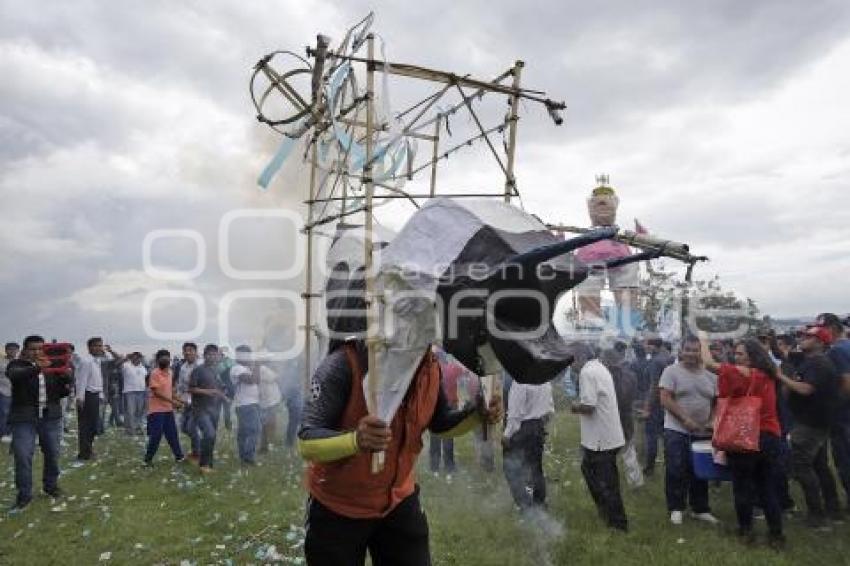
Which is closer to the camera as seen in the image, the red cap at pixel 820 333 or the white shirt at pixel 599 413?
the white shirt at pixel 599 413

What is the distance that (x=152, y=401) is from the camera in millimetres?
11484

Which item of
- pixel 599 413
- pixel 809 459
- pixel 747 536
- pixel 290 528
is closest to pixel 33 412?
pixel 290 528

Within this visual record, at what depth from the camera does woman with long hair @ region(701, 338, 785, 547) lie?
677cm

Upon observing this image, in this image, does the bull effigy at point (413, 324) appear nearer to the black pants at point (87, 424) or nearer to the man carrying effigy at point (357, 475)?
the man carrying effigy at point (357, 475)

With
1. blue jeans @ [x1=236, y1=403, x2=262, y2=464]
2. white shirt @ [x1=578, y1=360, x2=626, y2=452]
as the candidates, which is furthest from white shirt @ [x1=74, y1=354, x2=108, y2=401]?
white shirt @ [x1=578, y1=360, x2=626, y2=452]

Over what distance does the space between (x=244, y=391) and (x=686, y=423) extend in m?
7.43

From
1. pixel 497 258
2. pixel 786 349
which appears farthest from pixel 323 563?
pixel 786 349

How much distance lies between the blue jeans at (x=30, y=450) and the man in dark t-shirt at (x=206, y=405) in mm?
2285

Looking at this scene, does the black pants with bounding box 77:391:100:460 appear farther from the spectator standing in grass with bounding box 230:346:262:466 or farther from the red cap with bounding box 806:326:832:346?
the red cap with bounding box 806:326:832:346

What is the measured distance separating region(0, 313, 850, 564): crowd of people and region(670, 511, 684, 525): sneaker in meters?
0.03

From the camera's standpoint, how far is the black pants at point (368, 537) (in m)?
3.65

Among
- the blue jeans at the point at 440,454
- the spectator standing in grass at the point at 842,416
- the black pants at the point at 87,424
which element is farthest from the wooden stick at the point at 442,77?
the black pants at the point at 87,424

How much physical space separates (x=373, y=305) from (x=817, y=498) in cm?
662

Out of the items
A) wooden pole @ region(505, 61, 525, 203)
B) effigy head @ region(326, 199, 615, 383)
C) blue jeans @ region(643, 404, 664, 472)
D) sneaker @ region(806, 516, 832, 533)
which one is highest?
wooden pole @ region(505, 61, 525, 203)
